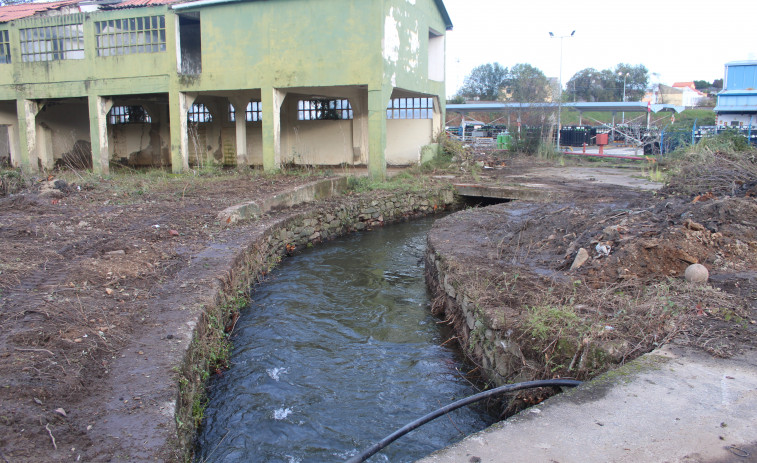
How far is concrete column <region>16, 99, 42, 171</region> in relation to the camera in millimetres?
18266

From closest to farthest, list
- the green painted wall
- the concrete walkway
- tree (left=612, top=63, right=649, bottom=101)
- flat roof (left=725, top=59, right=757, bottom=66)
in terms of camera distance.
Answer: the concrete walkway < the green painted wall < flat roof (left=725, top=59, right=757, bottom=66) < tree (left=612, top=63, right=649, bottom=101)

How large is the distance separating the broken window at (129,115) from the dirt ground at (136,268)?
421 inches

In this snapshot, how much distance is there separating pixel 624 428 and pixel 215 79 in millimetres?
15384

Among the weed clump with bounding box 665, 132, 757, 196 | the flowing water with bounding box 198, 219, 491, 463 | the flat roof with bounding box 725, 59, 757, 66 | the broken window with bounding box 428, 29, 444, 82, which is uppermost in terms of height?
the flat roof with bounding box 725, 59, 757, 66

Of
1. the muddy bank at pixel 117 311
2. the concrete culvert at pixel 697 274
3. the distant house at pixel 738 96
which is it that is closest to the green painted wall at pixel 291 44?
the muddy bank at pixel 117 311

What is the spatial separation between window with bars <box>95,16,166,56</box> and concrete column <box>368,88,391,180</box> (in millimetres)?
6685

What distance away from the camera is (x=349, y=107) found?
769 inches

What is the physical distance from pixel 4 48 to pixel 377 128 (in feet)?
42.0

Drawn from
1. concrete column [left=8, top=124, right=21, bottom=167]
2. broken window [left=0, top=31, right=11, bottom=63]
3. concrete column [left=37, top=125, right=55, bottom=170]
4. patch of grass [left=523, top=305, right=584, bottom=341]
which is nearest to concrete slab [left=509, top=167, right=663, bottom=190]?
patch of grass [left=523, top=305, right=584, bottom=341]

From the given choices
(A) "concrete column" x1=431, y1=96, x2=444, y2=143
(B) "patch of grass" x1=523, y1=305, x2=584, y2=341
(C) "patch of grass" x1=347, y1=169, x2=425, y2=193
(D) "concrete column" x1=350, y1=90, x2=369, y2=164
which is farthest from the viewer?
(A) "concrete column" x1=431, y1=96, x2=444, y2=143

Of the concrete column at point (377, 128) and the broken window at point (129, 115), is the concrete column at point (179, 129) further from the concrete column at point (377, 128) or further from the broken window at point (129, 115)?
the concrete column at point (377, 128)

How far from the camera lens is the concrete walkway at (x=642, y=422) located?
2.97 m

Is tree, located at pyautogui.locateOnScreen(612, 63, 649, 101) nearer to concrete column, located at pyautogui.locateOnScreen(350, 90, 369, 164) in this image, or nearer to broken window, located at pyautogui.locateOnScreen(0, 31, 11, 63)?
concrete column, located at pyautogui.locateOnScreen(350, 90, 369, 164)

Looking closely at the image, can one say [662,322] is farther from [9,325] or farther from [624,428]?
[9,325]
